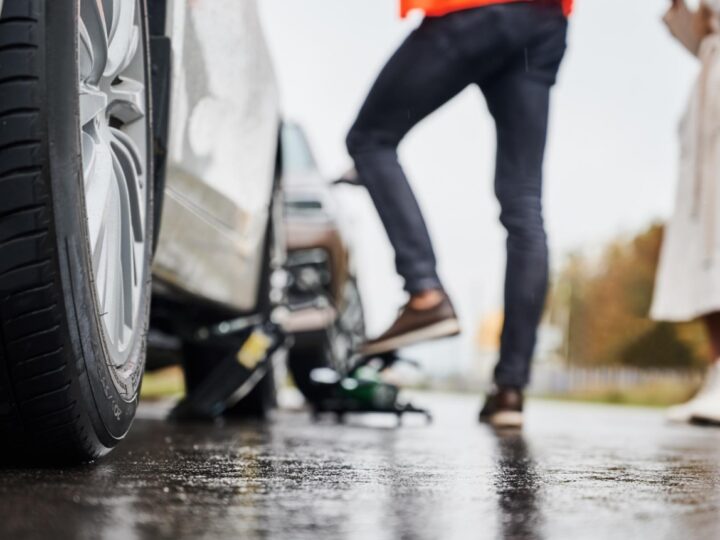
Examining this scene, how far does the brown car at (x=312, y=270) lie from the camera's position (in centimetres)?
500

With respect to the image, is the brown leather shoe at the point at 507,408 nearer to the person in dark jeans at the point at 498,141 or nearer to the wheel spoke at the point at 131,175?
the person in dark jeans at the point at 498,141

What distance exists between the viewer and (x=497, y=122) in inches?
148

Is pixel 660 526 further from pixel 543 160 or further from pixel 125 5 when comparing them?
pixel 543 160

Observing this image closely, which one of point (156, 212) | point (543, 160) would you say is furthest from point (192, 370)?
point (156, 212)

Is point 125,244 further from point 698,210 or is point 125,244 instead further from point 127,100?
point 698,210

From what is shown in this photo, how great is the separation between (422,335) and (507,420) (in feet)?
1.73

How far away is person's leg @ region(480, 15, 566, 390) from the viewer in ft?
12.0

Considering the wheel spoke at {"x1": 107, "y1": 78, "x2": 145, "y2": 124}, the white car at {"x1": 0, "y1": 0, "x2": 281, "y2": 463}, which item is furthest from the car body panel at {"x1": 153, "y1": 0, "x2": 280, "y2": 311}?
the wheel spoke at {"x1": 107, "y1": 78, "x2": 145, "y2": 124}

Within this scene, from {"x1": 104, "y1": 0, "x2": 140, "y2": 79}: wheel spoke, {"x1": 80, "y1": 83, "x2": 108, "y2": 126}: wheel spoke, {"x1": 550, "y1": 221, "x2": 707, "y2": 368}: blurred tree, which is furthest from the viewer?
{"x1": 550, "y1": 221, "x2": 707, "y2": 368}: blurred tree

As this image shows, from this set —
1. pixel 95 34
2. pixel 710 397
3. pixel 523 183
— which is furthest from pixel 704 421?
pixel 95 34

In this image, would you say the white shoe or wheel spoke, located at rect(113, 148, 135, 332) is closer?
wheel spoke, located at rect(113, 148, 135, 332)

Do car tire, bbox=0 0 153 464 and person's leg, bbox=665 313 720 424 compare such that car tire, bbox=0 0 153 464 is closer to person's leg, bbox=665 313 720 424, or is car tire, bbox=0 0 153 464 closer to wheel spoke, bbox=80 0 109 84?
wheel spoke, bbox=80 0 109 84

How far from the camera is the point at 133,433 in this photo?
274 centimetres

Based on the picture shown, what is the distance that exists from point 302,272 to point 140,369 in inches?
129
